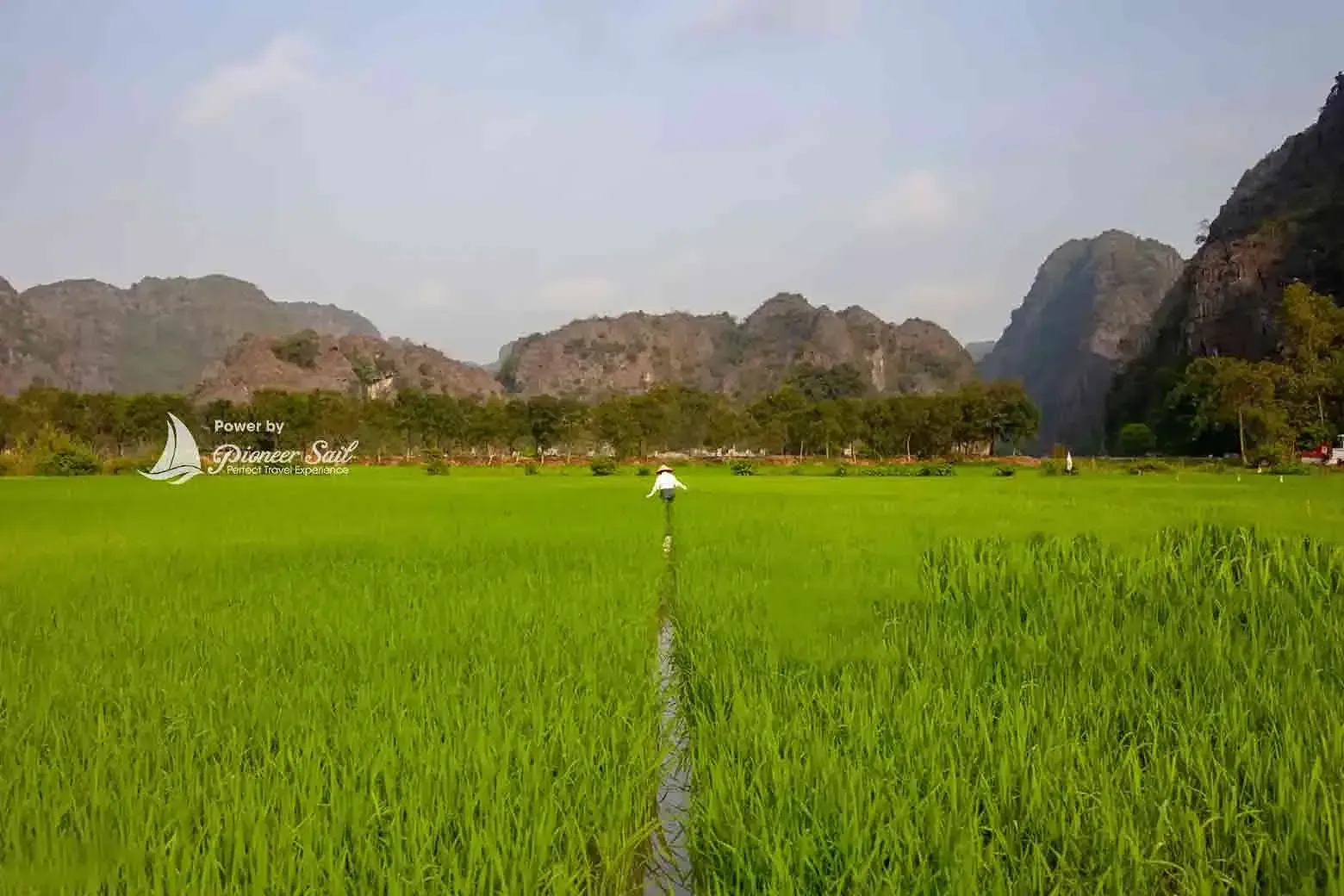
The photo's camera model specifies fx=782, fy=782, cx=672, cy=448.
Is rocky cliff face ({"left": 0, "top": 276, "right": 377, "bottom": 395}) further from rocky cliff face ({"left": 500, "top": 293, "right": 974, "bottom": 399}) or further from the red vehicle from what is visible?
the red vehicle

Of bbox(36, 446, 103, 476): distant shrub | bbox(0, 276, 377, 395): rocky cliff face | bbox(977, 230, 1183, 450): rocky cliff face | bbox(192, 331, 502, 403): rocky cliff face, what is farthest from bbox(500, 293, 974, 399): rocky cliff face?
bbox(36, 446, 103, 476): distant shrub

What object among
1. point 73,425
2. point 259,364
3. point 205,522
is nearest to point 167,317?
point 259,364

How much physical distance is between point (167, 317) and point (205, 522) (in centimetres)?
20658

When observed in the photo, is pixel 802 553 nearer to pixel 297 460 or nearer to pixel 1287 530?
pixel 1287 530

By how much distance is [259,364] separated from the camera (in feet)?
367

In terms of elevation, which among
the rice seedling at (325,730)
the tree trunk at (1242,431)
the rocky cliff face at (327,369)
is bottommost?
the rice seedling at (325,730)

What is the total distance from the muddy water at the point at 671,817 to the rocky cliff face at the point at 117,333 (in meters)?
137

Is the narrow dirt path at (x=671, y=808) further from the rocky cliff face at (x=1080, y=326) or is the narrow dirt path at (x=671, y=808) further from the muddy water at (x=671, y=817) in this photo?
the rocky cliff face at (x=1080, y=326)

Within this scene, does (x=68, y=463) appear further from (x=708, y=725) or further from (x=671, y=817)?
(x=671, y=817)

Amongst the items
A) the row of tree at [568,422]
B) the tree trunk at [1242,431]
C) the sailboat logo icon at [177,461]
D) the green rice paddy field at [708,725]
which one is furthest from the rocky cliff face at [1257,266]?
the green rice paddy field at [708,725]

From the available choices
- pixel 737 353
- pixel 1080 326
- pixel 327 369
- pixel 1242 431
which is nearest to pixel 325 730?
pixel 1242 431

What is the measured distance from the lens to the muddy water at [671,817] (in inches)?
92.8

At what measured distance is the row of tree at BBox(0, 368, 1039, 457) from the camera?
52719 millimetres

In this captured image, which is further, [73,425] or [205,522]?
[73,425]
